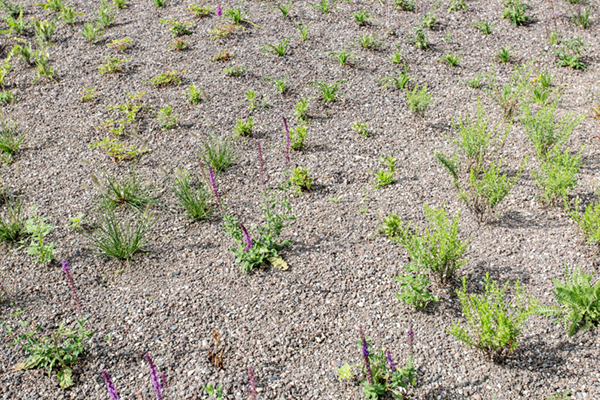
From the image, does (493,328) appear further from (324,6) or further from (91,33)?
(91,33)

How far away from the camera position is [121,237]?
408 centimetres

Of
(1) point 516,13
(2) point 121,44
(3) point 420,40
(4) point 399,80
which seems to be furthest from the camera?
(1) point 516,13

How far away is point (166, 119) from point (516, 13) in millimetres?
5018

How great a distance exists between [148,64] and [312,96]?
7.49 feet

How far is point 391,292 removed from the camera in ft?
12.2

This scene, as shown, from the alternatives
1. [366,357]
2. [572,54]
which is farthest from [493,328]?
[572,54]

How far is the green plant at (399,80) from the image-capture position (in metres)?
5.88

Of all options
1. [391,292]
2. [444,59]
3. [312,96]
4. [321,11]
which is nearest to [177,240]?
[391,292]

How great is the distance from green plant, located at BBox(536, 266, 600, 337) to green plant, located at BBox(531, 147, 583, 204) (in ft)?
2.72

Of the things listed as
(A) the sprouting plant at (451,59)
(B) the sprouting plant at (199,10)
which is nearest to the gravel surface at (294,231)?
(A) the sprouting plant at (451,59)

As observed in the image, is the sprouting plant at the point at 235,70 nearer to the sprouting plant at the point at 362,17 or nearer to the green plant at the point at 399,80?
the green plant at the point at 399,80

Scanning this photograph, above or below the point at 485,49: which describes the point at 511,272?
below

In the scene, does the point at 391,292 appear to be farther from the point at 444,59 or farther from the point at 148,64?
the point at 148,64

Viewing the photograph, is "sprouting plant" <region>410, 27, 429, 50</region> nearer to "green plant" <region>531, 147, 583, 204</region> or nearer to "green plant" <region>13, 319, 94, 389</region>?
"green plant" <region>531, 147, 583, 204</region>
